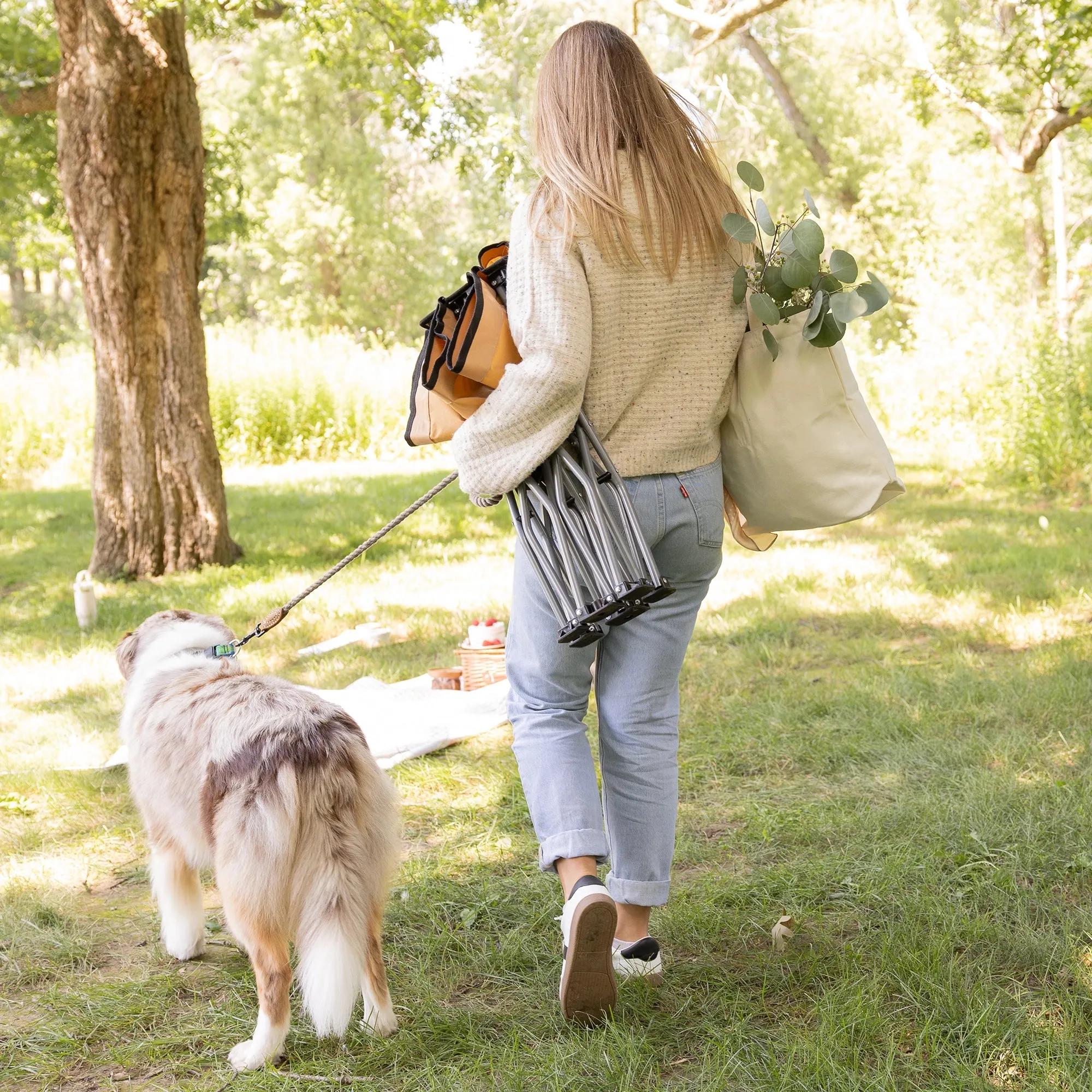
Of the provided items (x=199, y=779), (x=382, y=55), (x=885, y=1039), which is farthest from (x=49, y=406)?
(x=885, y=1039)

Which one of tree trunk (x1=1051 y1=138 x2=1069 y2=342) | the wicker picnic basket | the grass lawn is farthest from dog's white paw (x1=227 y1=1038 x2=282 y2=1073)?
tree trunk (x1=1051 y1=138 x2=1069 y2=342)

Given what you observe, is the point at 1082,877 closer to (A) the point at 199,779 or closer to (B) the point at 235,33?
(A) the point at 199,779

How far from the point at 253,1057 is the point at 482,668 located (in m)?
2.85

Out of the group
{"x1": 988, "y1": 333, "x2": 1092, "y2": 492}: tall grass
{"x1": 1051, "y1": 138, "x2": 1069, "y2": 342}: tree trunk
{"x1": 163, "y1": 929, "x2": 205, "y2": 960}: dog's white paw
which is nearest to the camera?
{"x1": 163, "y1": 929, "x2": 205, "y2": 960}: dog's white paw

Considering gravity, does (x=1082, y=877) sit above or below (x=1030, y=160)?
below

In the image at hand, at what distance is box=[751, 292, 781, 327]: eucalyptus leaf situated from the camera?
2.42 metres

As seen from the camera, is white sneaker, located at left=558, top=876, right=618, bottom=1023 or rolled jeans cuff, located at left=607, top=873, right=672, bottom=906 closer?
white sneaker, located at left=558, top=876, right=618, bottom=1023

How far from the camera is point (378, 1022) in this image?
2477 mm

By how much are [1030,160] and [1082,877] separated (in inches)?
387

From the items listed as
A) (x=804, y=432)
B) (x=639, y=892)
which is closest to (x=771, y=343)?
(x=804, y=432)

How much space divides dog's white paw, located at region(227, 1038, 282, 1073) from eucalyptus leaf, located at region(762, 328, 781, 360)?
1.91 m

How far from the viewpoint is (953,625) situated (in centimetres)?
588

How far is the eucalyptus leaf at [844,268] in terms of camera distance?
98.6 inches

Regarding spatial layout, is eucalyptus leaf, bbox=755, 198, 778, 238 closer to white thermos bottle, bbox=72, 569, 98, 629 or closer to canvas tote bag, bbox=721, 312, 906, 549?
canvas tote bag, bbox=721, 312, 906, 549
